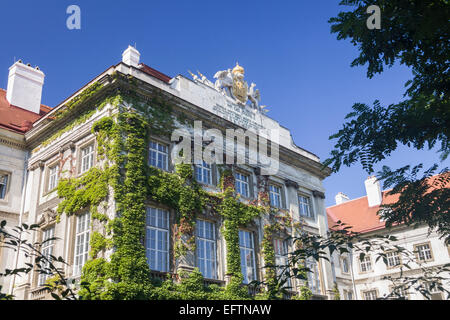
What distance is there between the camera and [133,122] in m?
20.9

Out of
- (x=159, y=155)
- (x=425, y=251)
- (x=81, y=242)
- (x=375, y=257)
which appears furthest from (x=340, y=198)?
(x=81, y=242)

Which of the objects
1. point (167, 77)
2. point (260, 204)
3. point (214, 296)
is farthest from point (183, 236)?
point (167, 77)

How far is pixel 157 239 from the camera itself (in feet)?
65.6

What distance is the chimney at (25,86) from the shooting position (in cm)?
2862

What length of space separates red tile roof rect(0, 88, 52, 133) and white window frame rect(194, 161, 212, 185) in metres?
8.69

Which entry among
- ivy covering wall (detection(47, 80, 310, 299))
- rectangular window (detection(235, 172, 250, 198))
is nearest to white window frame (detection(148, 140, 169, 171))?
ivy covering wall (detection(47, 80, 310, 299))

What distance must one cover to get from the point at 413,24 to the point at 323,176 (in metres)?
24.6

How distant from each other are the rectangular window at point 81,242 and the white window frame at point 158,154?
12.0ft

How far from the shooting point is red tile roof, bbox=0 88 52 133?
25328 millimetres

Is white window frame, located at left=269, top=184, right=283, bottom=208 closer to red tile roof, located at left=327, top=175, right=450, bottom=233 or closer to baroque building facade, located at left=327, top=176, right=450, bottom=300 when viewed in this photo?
baroque building facade, located at left=327, top=176, right=450, bottom=300

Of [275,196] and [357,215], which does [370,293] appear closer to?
[357,215]

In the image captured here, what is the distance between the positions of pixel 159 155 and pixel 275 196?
8.54 metres

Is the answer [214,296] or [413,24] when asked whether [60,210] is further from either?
Answer: [413,24]

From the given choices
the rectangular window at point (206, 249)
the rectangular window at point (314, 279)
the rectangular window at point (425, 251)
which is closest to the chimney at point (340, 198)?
the rectangular window at point (425, 251)
